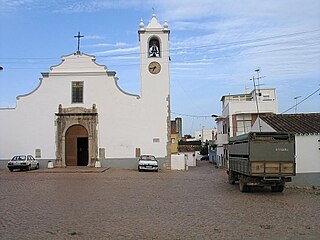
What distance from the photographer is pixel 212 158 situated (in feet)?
226

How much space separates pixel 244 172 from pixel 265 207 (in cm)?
451

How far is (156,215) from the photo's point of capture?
12.2m

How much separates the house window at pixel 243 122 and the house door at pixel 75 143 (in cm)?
1832

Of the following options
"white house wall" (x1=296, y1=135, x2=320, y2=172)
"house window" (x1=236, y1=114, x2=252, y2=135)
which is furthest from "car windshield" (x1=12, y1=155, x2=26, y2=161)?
"house window" (x1=236, y1=114, x2=252, y2=135)

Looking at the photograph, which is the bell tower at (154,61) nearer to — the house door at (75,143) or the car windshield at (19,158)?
the house door at (75,143)

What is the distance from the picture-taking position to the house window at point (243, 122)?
160 ft

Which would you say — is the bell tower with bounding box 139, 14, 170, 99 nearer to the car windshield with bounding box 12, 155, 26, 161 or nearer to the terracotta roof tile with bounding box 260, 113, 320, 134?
the car windshield with bounding box 12, 155, 26, 161

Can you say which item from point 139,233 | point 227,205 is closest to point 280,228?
point 139,233

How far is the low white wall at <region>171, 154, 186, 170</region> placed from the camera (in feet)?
124

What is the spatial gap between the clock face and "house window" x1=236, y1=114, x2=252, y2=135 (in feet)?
47.4

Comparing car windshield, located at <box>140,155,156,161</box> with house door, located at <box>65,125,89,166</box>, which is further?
house door, located at <box>65,125,89,166</box>

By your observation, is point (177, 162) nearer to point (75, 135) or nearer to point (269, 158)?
point (75, 135)

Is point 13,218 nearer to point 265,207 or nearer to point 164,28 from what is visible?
point 265,207

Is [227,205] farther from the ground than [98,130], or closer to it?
closer to it
